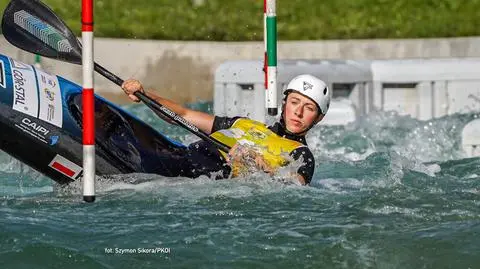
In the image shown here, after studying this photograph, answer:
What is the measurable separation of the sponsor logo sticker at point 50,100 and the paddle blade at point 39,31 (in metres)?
0.16

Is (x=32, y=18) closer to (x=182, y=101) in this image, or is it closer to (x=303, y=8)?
(x=182, y=101)

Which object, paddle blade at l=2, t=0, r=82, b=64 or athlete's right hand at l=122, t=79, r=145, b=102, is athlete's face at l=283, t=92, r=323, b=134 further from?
paddle blade at l=2, t=0, r=82, b=64

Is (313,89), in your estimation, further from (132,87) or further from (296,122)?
(132,87)

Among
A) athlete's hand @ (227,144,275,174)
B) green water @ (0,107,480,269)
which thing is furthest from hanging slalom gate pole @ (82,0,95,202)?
athlete's hand @ (227,144,275,174)

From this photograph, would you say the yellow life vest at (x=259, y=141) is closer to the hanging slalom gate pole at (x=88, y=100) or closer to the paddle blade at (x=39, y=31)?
the paddle blade at (x=39, y=31)

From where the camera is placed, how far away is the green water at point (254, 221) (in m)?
6.21

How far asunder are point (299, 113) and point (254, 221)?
3.37 feet

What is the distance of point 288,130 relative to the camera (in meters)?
7.70

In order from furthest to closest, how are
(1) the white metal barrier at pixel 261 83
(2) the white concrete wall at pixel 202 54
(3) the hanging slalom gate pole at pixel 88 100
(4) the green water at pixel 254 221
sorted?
1. (2) the white concrete wall at pixel 202 54
2. (1) the white metal barrier at pixel 261 83
3. (3) the hanging slalom gate pole at pixel 88 100
4. (4) the green water at pixel 254 221

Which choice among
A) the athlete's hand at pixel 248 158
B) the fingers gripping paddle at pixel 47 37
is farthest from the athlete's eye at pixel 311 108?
the fingers gripping paddle at pixel 47 37

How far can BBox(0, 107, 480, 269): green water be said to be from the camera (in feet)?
20.4

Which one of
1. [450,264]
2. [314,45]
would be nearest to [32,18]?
[450,264]

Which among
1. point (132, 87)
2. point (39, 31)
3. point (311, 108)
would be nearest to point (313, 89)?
point (311, 108)

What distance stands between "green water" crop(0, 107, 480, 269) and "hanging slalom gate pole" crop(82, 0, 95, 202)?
0.27 metres
